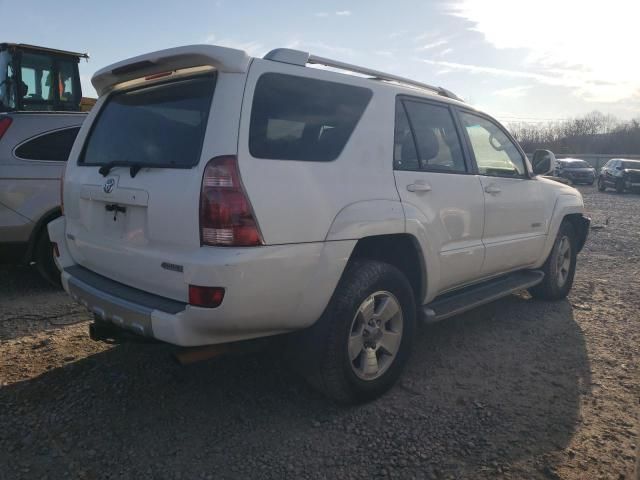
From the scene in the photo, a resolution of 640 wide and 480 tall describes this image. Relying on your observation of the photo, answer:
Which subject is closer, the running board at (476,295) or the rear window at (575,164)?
the running board at (476,295)

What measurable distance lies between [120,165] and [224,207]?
888 millimetres

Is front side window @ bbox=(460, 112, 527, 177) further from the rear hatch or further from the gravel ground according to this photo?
the rear hatch

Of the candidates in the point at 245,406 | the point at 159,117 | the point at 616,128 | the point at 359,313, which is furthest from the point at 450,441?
the point at 616,128

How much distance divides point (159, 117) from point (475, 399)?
255 cm

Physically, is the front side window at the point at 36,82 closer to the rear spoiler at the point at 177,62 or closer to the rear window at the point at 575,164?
the rear spoiler at the point at 177,62

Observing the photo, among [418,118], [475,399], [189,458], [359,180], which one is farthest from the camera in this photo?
[418,118]

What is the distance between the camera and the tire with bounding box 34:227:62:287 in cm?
534

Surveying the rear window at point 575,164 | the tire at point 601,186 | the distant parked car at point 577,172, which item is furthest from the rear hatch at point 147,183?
the rear window at point 575,164

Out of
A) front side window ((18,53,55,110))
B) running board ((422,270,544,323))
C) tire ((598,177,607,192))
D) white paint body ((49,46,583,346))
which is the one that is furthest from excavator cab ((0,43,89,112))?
tire ((598,177,607,192))

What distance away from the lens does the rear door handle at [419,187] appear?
3348 mm

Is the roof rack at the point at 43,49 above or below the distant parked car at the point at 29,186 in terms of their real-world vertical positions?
above

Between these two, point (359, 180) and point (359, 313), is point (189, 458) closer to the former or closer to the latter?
point (359, 313)

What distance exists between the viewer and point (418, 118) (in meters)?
3.64

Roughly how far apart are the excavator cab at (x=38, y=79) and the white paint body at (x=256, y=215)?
7.71m
